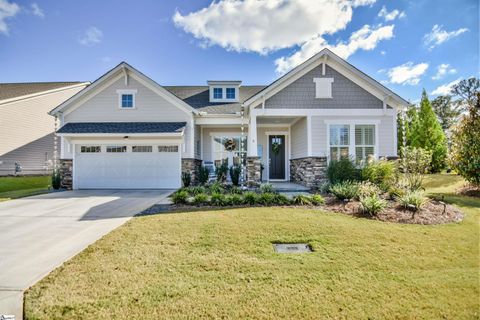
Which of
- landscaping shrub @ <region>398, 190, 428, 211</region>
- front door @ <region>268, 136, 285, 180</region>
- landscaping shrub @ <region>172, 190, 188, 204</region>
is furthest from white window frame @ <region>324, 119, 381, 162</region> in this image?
landscaping shrub @ <region>172, 190, 188, 204</region>

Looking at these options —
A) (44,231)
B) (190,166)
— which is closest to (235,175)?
(190,166)

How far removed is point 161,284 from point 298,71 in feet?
36.6

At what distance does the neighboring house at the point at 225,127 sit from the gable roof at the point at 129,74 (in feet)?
0.17

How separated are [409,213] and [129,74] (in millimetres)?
14185

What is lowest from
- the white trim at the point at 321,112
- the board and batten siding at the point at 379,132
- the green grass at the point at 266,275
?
the green grass at the point at 266,275

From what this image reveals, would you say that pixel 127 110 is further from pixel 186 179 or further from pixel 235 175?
pixel 235 175

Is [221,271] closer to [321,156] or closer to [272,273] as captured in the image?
[272,273]

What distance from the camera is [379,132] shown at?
12125mm

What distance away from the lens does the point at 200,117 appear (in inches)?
541

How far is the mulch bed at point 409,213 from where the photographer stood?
6.49 meters

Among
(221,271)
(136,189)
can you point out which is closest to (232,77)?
(136,189)

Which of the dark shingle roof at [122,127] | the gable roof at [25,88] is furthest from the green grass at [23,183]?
the gable roof at [25,88]

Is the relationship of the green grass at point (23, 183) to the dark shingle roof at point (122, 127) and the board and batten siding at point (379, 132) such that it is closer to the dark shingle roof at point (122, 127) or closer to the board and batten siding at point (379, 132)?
the dark shingle roof at point (122, 127)

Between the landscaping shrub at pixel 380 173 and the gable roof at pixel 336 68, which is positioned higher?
the gable roof at pixel 336 68
